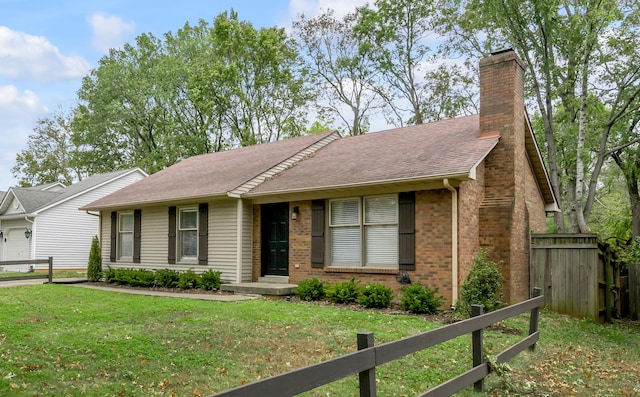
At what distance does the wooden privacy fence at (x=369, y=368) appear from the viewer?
2408mm

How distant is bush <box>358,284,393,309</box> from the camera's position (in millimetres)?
10500

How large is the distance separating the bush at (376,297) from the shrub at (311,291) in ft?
4.09

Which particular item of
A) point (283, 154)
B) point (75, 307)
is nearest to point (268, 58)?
point (283, 154)

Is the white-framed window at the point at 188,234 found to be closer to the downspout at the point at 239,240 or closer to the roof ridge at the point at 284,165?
the downspout at the point at 239,240

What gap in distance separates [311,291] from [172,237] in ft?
18.7

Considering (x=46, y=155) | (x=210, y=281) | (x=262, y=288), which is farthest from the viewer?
(x=46, y=155)

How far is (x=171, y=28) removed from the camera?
35.2m

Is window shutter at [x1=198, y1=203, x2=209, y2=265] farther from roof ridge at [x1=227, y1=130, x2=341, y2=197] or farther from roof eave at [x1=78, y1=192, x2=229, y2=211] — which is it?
roof ridge at [x1=227, y1=130, x2=341, y2=197]

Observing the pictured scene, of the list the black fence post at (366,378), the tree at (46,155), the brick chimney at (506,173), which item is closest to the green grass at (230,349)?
the brick chimney at (506,173)

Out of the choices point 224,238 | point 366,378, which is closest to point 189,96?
point 224,238

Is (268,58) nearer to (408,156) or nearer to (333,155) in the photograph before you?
(333,155)

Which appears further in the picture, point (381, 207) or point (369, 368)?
point (381, 207)

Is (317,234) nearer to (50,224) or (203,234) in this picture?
(203,234)

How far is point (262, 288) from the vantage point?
1213 cm
